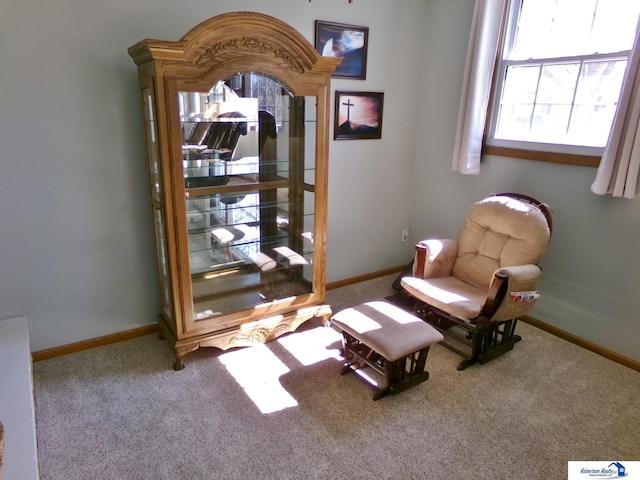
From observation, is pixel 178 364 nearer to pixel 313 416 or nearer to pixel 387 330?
pixel 313 416

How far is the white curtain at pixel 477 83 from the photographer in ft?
9.57

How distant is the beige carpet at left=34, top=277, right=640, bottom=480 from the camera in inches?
72.1

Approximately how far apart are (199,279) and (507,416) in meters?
1.82

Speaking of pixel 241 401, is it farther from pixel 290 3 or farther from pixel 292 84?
pixel 290 3

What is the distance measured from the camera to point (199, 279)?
8.43 feet

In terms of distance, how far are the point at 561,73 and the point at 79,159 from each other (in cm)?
298

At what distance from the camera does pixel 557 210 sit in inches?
113

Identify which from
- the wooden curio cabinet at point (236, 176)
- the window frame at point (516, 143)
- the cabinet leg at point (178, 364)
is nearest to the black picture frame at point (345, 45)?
the wooden curio cabinet at point (236, 176)

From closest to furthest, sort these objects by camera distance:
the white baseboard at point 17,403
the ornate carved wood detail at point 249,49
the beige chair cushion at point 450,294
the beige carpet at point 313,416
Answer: the white baseboard at point 17,403 → the beige carpet at point 313,416 → the ornate carved wood detail at point 249,49 → the beige chair cushion at point 450,294

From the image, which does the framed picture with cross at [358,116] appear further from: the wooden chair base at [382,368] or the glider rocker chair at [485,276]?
the wooden chair base at [382,368]

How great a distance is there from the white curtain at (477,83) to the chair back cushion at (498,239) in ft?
1.62

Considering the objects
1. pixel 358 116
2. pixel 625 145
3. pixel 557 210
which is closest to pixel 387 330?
pixel 557 210

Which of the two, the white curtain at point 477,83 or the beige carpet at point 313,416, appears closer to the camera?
the beige carpet at point 313,416

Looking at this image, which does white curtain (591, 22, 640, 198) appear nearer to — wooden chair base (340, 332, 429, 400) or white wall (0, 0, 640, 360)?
white wall (0, 0, 640, 360)
